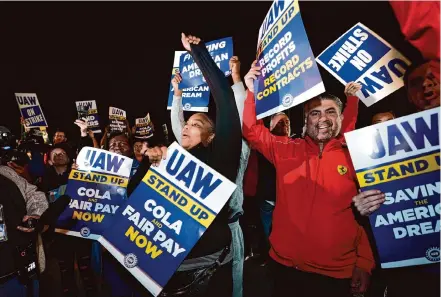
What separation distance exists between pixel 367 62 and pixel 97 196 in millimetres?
3238

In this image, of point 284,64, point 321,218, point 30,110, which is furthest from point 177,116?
point 30,110

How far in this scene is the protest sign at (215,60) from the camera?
5.16 meters

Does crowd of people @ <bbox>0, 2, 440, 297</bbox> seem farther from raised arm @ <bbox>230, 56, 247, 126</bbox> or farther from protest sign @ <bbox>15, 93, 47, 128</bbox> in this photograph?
protest sign @ <bbox>15, 93, 47, 128</bbox>

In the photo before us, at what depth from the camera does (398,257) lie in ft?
7.37

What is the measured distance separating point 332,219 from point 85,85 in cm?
3065

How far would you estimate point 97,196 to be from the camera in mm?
4242

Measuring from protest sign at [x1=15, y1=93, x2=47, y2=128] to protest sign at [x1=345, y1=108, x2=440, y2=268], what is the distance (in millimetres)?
8507

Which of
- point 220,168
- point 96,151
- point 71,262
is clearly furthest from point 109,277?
point 220,168

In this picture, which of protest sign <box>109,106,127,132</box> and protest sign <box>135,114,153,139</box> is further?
protest sign <box>109,106,127,132</box>

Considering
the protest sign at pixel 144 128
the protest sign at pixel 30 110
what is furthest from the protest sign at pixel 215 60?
the protest sign at pixel 30 110

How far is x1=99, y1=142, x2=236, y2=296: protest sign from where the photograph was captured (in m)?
2.58

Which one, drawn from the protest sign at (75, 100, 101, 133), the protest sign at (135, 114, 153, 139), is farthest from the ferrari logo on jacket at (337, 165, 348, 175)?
the protest sign at (75, 100, 101, 133)

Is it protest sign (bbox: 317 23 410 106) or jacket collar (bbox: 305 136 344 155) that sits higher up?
protest sign (bbox: 317 23 410 106)

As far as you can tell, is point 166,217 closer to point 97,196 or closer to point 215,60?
point 97,196
